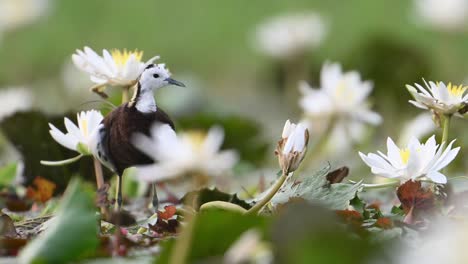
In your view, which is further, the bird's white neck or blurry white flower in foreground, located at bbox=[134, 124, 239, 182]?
the bird's white neck

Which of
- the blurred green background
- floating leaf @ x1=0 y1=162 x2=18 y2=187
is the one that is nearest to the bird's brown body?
floating leaf @ x1=0 y1=162 x2=18 y2=187

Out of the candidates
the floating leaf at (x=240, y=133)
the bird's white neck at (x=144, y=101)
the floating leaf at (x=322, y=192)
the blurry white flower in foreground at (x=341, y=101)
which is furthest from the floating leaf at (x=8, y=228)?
the floating leaf at (x=240, y=133)

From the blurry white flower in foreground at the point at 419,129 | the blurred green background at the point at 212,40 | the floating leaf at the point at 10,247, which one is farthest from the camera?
the blurred green background at the point at 212,40

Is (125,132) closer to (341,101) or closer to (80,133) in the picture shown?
(80,133)

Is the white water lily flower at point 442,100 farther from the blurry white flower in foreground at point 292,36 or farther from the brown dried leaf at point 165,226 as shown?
the blurry white flower in foreground at point 292,36

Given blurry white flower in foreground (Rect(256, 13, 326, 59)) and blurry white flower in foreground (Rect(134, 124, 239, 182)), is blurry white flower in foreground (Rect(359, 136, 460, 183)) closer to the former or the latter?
blurry white flower in foreground (Rect(134, 124, 239, 182))

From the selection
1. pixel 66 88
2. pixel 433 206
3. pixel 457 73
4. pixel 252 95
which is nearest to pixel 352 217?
pixel 433 206
